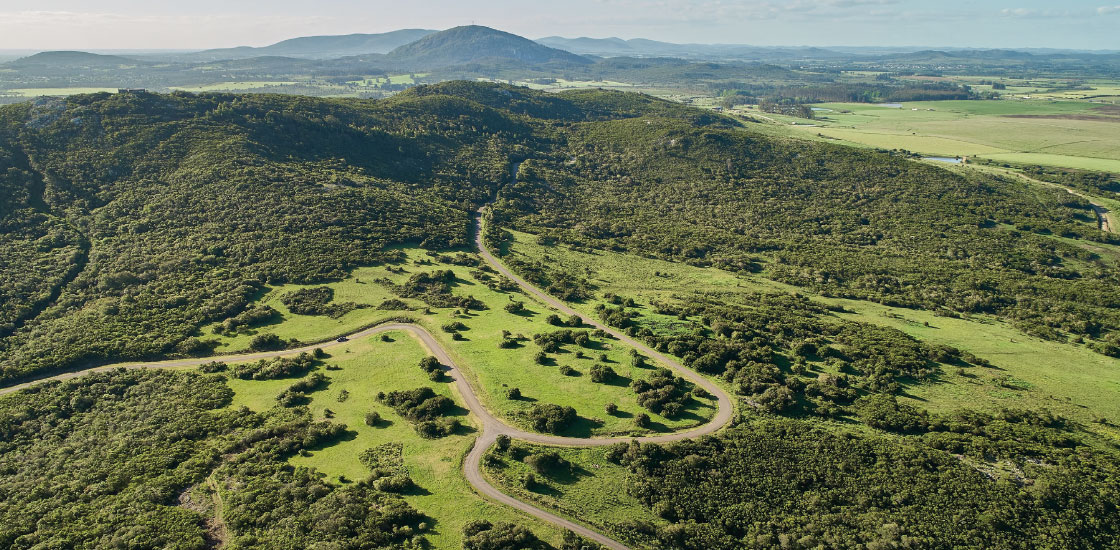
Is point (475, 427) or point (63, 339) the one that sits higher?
point (63, 339)

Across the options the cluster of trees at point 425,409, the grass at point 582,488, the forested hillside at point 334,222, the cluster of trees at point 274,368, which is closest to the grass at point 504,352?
the grass at point 582,488

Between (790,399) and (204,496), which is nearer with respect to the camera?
(204,496)

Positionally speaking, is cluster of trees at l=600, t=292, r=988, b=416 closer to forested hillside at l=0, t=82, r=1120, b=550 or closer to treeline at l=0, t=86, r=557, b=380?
forested hillside at l=0, t=82, r=1120, b=550

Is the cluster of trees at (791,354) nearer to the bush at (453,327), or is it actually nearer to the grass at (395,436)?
the bush at (453,327)

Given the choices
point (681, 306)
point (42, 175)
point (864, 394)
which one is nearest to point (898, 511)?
point (864, 394)

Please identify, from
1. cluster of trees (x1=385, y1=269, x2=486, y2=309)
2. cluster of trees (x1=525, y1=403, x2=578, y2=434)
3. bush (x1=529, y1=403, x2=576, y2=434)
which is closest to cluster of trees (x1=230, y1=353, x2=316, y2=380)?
cluster of trees (x1=385, y1=269, x2=486, y2=309)

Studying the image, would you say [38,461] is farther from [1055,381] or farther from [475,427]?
[1055,381]

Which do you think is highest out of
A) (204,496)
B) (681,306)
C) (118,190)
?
(118,190)

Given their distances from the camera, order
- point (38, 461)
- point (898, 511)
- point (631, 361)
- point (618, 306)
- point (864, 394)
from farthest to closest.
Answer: point (618, 306), point (631, 361), point (864, 394), point (38, 461), point (898, 511)
